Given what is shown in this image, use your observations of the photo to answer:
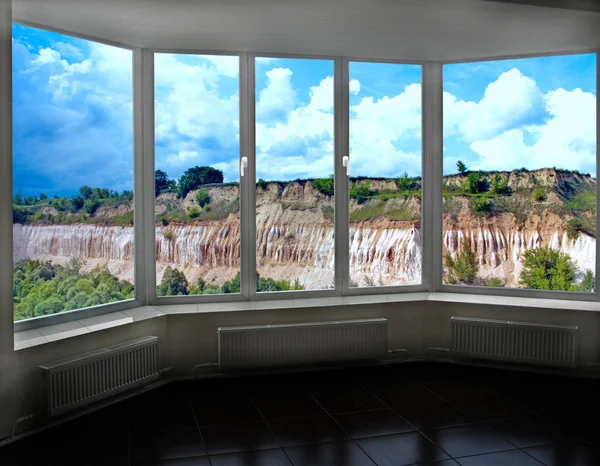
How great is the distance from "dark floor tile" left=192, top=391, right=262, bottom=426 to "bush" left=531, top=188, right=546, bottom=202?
2.84 m

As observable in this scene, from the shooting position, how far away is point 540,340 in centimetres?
434

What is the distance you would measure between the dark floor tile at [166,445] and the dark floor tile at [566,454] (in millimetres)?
1824

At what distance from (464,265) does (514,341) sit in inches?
31.8

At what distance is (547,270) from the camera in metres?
4.70

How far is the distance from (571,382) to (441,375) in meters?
0.94

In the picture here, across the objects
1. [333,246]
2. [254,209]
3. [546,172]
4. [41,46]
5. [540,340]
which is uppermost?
[41,46]

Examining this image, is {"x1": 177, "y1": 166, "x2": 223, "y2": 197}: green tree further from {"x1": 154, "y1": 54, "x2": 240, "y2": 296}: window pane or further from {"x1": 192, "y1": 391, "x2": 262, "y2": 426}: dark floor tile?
{"x1": 192, "y1": 391, "x2": 262, "y2": 426}: dark floor tile

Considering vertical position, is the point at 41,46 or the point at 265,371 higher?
the point at 41,46

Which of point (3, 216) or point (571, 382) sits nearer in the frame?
point (3, 216)

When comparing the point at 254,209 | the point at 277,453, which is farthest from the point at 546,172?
the point at 277,453

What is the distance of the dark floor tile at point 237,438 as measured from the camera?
3172 mm

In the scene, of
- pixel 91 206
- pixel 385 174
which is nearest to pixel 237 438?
pixel 91 206

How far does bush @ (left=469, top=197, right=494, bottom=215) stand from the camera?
4.88 meters

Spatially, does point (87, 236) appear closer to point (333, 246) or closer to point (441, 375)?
point (333, 246)
